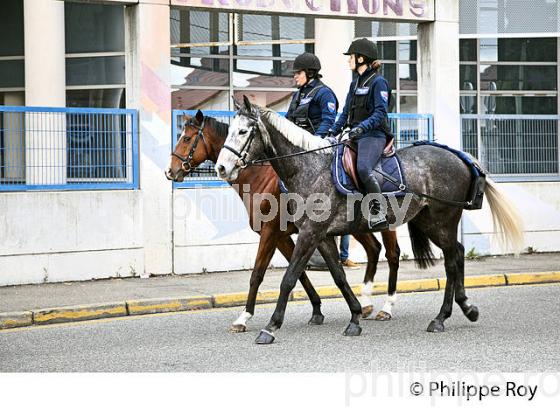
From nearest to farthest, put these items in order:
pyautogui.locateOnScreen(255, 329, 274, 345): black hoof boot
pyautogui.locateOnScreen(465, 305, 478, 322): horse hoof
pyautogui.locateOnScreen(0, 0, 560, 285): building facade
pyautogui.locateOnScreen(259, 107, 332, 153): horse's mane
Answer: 1. pyautogui.locateOnScreen(255, 329, 274, 345): black hoof boot
2. pyautogui.locateOnScreen(259, 107, 332, 153): horse's mane
3. pyautogui.locateOnScreen(465, 305, 478, 322): horse hoof
4. pyautogui.locateOnScreen(0, 0, 560, 285): building facade

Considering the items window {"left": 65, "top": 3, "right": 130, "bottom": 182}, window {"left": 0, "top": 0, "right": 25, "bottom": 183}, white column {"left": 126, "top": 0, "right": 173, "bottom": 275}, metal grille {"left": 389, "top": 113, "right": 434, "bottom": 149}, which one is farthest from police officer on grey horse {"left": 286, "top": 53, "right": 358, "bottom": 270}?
window {"left": 0, "top": 0, "right": 25, "bottom": 183}

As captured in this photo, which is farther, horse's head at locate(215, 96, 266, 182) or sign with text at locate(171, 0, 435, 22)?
sign with text at locate(171, 0, 435, 22)

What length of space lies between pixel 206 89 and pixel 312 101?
9296mm

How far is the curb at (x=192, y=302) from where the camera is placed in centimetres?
1140

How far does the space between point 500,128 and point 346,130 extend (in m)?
7.62

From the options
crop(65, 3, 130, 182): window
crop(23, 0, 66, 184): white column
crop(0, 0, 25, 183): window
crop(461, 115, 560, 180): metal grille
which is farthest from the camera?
crop(0, 0, 25, 183): window

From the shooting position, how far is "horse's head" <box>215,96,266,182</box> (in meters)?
9.86

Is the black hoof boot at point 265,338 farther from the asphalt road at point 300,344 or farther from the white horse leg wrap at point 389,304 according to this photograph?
the white horse leg wrap at point 389,304

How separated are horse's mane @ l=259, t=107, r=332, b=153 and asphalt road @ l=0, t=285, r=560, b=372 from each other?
1.94 m

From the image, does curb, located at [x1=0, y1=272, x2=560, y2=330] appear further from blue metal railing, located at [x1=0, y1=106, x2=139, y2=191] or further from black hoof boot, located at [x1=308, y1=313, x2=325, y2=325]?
blue metal railing, located at [x1=0, y1=106, x2=139, y2=191]

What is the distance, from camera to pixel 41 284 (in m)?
13.9

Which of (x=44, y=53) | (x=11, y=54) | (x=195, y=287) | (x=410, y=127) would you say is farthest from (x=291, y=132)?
(x=11, y=54)
